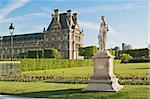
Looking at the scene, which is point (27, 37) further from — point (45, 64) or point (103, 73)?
point (103, 73)

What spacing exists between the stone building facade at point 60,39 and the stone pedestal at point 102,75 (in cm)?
5430

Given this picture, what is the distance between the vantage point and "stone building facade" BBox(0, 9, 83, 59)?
67.6 m

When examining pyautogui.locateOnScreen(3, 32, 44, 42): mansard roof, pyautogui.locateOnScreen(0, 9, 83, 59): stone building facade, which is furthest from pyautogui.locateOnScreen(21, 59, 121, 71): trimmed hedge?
pyautogui.locateOnScreen(3, 32, 44, 42): mansard roof

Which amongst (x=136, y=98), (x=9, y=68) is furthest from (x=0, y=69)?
(x=136, y=98)

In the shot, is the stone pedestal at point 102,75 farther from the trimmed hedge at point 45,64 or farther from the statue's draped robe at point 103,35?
the trimmed hedge at point 45,64

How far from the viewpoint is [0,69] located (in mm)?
23125

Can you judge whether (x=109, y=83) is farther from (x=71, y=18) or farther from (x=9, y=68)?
(x=71, y=18)

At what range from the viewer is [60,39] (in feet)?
227

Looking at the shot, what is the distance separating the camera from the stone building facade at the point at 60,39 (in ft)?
222

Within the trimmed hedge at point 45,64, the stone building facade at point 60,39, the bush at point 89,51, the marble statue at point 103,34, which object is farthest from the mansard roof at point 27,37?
the marble statue at point 103,34

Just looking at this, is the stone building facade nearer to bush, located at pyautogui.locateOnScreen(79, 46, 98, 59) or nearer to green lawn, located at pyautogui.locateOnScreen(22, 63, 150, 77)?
bush, located at pyautogui.locateOnScreen(79, 46, 98, 59)

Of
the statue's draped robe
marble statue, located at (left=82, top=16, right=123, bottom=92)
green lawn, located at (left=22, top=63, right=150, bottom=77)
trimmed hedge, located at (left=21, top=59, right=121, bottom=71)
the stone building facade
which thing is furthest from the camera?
the stone building facade

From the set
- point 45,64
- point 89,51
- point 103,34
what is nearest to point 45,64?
point 45,64

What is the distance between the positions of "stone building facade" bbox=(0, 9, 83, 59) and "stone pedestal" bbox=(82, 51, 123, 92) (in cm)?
5430
